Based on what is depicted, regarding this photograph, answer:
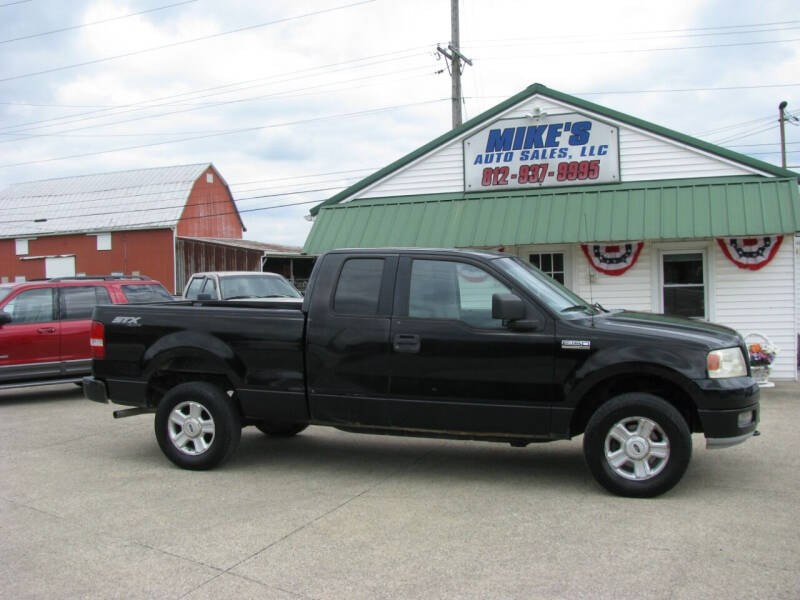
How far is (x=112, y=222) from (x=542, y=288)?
34188 mm

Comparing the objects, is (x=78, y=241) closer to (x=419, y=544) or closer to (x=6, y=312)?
(x=6, y=312)

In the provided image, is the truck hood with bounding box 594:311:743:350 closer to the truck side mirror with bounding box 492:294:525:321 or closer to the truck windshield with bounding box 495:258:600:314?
the truck windshield with bounding box 495:258:600:314

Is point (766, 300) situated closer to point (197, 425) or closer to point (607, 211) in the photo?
point (607, 211)

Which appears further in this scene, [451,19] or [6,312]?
[451,19]

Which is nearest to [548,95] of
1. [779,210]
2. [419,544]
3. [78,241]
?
[779,210]

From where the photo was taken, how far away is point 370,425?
6.05m

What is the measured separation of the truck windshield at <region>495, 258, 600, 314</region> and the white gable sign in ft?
24.0

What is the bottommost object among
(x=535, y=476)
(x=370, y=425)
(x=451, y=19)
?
(x=535, y=476)

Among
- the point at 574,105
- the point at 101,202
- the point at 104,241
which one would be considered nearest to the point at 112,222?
the point at 104,241

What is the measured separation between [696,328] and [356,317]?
2.75m

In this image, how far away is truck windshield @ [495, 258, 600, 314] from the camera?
19.3 feet

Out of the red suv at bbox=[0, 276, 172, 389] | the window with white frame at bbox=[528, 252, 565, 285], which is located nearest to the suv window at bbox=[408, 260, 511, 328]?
the red suv at bbox=[0, 276, 172, 389]

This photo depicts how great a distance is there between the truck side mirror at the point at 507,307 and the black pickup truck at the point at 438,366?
11 millimetres

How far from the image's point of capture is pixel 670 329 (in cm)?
563
